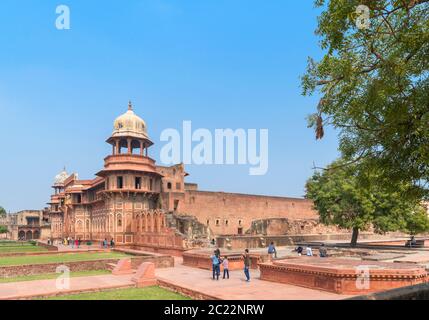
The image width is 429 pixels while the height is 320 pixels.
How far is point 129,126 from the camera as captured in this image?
35906 mm

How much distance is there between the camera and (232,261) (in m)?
17.4

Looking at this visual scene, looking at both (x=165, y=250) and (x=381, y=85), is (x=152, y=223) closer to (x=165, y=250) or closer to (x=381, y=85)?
(x=165, y=250)

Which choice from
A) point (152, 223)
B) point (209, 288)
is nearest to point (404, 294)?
point (209, 288)

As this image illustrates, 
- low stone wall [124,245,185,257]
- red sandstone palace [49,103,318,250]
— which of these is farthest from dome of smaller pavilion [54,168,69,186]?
low stone wall [124,245,185,257]

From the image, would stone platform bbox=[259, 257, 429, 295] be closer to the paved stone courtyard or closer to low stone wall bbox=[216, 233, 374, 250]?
the paved stone courtyard

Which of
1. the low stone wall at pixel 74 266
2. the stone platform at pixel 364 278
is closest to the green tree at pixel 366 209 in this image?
the low stone wall at pixel 74 266

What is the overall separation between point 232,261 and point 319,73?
11.8 m

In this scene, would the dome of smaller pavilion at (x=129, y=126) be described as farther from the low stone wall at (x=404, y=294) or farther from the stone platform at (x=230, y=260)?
the low stone wall at (x=404, y=294)

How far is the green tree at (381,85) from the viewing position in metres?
6.28

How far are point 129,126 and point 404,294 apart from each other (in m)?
33.1

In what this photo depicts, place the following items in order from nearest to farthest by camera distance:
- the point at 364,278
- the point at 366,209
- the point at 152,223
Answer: the point at 364,278
the point at 366,209
the point at 152,223

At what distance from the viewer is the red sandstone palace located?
102 ft

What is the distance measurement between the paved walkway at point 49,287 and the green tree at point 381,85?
9416 millimetres
